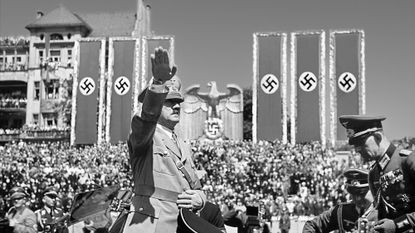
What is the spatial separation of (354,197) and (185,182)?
2.03 meters

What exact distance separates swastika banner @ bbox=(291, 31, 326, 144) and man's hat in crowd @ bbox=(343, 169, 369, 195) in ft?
72.8

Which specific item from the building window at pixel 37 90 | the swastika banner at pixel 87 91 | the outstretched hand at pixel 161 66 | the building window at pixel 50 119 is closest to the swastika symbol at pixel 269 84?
the swastika banner at pixel 87 91

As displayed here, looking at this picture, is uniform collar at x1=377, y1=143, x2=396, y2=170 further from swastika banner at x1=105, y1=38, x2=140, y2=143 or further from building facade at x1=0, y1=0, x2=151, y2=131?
building facade at x1=0, y1=0, x2=151, y2=131

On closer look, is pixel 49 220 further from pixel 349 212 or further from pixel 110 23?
pixel 110 23

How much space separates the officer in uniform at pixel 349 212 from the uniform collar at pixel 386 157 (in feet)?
3.50

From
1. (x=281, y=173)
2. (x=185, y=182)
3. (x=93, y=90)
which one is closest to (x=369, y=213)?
(x=185, y=182)

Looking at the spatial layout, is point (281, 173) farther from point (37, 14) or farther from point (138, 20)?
point (37, 14)

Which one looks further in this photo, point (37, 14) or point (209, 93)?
point (37, 14)

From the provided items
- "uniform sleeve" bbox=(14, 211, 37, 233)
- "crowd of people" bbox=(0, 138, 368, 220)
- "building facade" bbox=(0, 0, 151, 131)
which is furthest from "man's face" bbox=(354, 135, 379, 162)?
"building facade" bbox=(0, 0, 151, 131)

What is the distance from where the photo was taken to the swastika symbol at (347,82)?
2696 cm

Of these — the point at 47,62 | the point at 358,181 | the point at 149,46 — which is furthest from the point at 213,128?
the point at 47,62

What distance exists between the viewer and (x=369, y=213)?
161 inches

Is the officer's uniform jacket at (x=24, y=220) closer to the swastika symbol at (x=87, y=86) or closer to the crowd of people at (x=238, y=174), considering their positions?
the crowd of people at (x=238, y=174)

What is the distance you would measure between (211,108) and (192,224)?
29.0 meters
